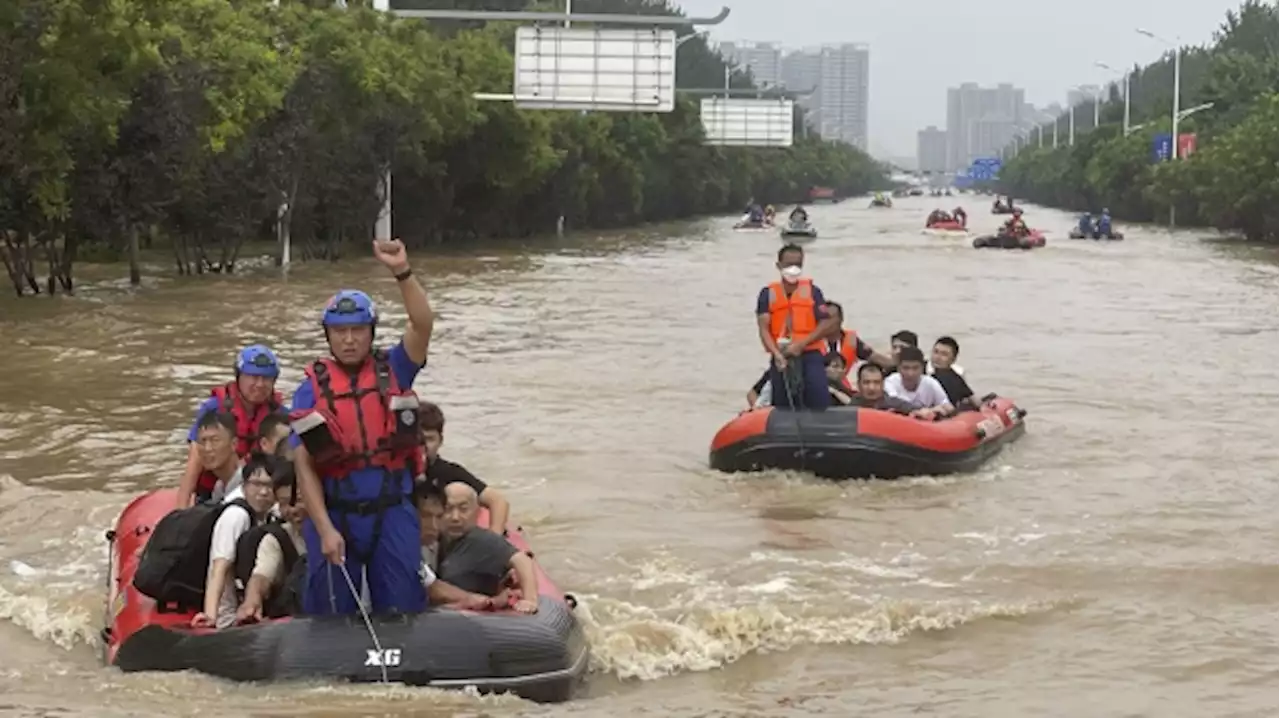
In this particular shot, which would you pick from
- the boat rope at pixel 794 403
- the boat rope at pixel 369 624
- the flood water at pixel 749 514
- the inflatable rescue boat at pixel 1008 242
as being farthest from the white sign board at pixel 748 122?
the boat rope at pixel 369 624

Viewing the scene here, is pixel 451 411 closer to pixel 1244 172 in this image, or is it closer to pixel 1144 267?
pixel 1144 267

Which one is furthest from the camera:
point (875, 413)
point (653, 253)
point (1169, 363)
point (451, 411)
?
point (653, 253)

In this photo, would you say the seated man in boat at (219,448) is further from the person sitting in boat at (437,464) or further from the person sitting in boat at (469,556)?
the person sitting in boat at (469,556)

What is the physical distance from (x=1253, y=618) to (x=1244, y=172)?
4891 cm

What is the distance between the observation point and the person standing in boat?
729cm

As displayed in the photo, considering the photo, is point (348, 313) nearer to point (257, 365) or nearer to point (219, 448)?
point (257, 365)

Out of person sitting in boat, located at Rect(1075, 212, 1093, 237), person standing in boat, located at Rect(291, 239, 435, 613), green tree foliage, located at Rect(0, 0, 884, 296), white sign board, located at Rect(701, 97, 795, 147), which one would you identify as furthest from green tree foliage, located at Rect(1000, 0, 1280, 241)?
person standing in boat, located at Rect(291, 239, 435, 613)

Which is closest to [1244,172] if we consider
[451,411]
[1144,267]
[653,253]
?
[1144,267]

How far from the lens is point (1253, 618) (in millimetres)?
10344

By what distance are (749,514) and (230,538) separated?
18.1 ft

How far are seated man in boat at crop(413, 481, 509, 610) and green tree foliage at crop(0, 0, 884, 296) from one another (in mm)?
17819

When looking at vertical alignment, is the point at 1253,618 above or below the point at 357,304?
below

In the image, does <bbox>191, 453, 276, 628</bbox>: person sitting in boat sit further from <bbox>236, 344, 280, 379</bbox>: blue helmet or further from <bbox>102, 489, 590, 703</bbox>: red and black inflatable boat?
<bbox>236, 344, 280, 379</bbox>: blue helmet

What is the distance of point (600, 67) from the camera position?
3909cm
